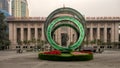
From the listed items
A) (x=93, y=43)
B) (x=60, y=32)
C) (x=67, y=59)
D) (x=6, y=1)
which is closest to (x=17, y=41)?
(x=60, y=32)

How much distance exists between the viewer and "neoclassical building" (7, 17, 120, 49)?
127875 mm

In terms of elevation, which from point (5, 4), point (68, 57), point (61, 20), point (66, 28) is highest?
point (5, 4)

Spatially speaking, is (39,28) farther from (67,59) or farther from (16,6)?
(67,59)

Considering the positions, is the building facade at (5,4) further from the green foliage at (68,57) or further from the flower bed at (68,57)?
the green foliage at (68,57)

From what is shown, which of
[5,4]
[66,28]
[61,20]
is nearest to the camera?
[61,20]

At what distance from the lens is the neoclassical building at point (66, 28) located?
127875 millimetres

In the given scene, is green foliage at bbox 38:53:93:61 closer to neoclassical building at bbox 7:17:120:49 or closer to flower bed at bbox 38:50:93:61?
flower bed at bbox 38:50:93:61

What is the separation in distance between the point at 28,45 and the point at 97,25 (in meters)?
34.2

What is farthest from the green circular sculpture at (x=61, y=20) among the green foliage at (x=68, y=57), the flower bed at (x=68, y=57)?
the green foliage at (x=68, y=57)

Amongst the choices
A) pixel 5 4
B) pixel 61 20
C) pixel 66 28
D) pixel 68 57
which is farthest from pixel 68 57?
pixel 5 4

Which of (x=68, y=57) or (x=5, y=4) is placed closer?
(x=68, y=57)

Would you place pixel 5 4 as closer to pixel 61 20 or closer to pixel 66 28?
pixel 66 28

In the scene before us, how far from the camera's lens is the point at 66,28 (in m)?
126

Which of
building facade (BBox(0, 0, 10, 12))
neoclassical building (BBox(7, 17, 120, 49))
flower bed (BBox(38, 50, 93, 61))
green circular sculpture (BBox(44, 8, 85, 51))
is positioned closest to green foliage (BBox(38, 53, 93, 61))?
flower bed (BBox(38, 50, 93, 61))
